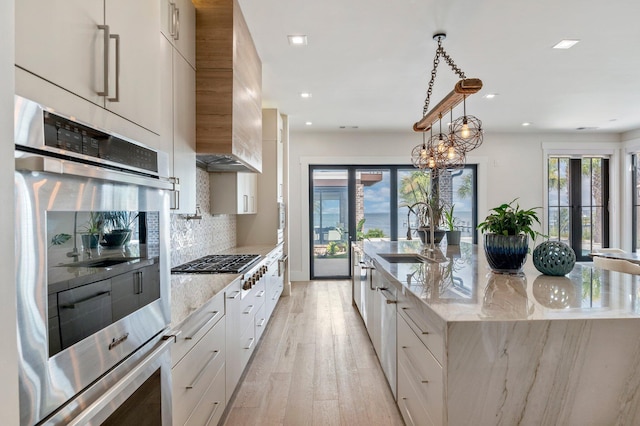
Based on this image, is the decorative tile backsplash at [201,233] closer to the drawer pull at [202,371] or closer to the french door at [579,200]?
the drawer pull at [202,371]

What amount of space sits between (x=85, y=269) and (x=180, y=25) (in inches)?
78.8

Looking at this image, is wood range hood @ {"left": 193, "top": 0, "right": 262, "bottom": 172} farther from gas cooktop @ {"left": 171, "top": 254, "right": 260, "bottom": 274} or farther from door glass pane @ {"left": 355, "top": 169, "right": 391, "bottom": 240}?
door glass pane @ {"left": 355, "top": 169, "right": 391, "bottom": 240}

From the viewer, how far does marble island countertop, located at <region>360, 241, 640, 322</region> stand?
1.34 metres

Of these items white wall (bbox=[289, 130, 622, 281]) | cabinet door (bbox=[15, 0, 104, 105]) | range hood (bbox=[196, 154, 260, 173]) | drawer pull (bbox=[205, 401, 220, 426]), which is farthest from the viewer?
white wall (bbox=[289, 130, 622, 281])

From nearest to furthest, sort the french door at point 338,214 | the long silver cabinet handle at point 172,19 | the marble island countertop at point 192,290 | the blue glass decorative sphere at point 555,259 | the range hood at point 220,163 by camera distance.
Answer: the marble island countertop at point 192,290
the blue glass decorative sphere at point 555,259
the long silver cabinet handle at point 172,19
the range hood at point 220,163
the french door at point 338,214

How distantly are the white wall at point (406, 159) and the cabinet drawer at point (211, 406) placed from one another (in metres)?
4.66

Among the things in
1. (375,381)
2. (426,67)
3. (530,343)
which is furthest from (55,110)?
(426,67)

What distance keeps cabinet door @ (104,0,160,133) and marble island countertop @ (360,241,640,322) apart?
1252mm

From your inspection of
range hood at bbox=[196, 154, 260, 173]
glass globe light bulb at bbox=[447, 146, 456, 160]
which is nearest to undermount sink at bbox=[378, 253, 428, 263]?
glass globe light bulb at bbox=[447, 146, 456, 160]

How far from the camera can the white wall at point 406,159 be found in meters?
6.74

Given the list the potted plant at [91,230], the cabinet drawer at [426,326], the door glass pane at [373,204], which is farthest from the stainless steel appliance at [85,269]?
the door glass pane at [373,204]

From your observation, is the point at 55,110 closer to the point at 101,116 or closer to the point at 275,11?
the point at 101,116

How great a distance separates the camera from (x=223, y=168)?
11.9 ft

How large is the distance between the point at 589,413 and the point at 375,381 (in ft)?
5.34
